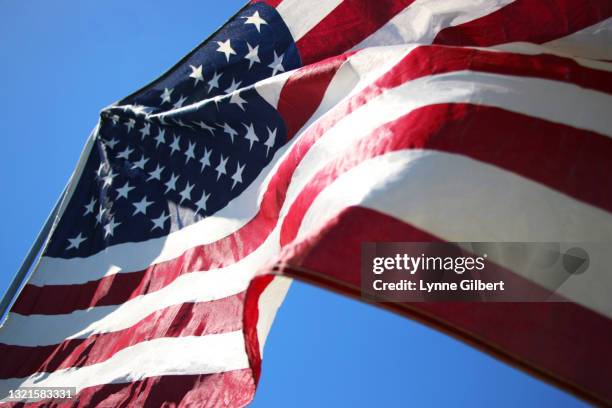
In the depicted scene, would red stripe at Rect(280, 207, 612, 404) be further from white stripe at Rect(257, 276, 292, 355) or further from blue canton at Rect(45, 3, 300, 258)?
blue canton at Rect(45, 3, 300, 258)

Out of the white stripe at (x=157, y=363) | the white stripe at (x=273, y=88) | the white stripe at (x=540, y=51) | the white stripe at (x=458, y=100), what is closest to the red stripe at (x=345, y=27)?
the white stripe at (x=273, y=88)

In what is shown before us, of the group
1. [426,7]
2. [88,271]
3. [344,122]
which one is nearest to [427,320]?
[344,122]

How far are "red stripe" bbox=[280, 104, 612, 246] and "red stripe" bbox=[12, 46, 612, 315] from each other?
Answer: 15.3 inches

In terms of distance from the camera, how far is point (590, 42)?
9.66 feet

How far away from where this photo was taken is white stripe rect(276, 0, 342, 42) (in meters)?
4.04

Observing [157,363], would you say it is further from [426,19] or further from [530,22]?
[530,22]

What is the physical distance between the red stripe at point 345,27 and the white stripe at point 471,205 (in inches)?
69.8

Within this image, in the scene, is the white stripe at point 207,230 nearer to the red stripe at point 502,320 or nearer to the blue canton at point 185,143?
the blue canton at point 185,143

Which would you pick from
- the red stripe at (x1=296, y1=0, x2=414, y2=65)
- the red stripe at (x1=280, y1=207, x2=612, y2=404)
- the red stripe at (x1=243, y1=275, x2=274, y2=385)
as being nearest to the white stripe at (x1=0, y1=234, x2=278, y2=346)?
the red stripe at (x1=243, y1=275, x2=274, y2=385)

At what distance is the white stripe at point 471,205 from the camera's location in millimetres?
2029

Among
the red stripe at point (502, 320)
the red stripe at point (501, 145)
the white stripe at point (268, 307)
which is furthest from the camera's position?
the white stripe at point (268, 307)

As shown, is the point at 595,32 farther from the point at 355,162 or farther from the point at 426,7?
the point at 355,162

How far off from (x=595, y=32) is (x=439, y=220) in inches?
65.4

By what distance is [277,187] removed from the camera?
10.8 feet
